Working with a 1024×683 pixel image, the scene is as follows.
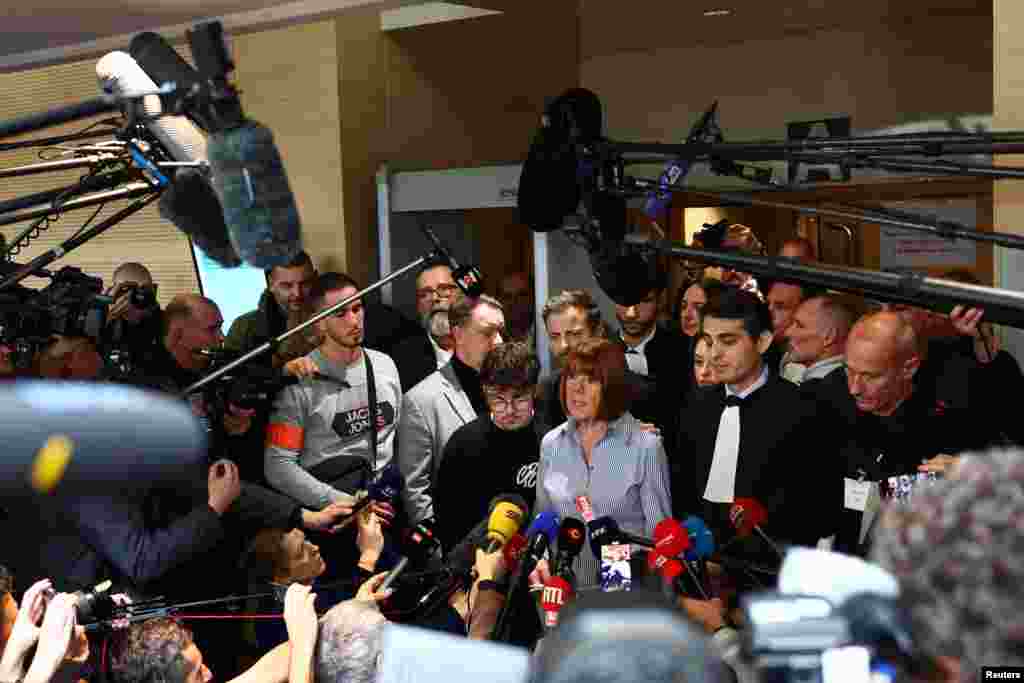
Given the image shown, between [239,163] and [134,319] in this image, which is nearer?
[239,163]

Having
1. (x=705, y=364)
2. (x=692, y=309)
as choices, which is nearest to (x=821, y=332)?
(x=705, y=364)

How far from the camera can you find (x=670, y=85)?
7879mm

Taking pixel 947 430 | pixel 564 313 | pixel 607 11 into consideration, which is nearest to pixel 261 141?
pixel 947 430

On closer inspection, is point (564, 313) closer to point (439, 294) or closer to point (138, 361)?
point (439, 294)

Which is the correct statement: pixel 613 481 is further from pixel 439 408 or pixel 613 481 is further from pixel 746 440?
pixel 439 408

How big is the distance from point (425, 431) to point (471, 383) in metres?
0.26

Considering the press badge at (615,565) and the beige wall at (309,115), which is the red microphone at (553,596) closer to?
the press badge at (615,565)

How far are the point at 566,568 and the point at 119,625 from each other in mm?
991

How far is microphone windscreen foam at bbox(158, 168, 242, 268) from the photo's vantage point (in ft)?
6.89

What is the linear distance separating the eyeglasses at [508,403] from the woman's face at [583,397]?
35 cm

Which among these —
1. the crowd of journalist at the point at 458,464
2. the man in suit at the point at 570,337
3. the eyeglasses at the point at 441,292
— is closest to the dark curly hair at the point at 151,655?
the crowd of journalist at the point at 458,464

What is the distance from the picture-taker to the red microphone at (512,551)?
3.15 m

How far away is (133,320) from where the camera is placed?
434 cm

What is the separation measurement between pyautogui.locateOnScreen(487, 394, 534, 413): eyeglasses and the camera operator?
1.08 meters
